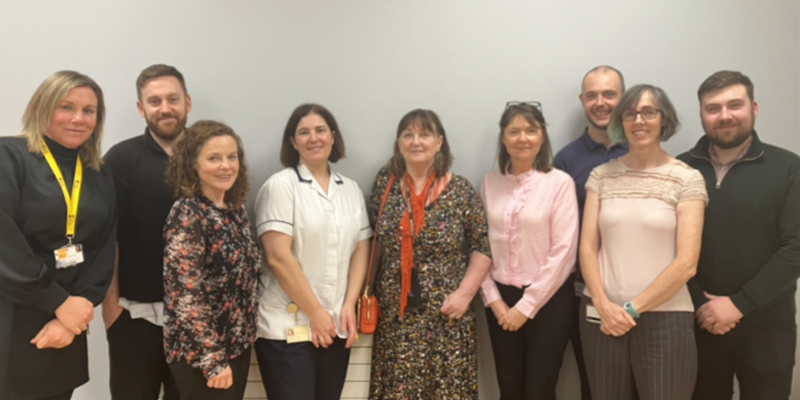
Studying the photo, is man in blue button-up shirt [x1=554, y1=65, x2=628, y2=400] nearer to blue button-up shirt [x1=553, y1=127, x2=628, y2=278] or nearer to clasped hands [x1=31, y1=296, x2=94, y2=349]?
blue button-up shirt [x1=553, y1=127, x2=628, y2=278]

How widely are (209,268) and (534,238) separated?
1.56 metres

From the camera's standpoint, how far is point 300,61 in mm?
2752

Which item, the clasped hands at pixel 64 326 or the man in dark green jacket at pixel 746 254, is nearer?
the clasped hands at pixel 64 326

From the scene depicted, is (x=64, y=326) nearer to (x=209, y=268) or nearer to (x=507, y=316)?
(x=209, y=268)

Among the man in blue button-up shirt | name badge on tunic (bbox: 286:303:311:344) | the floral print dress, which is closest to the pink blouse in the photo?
the floral print dress

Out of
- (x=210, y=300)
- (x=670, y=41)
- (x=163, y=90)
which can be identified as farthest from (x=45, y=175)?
(x=670, y=41)

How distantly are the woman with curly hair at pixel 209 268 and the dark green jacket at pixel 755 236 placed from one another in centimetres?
220

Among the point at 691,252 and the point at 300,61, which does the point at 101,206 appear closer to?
the point at 300,61

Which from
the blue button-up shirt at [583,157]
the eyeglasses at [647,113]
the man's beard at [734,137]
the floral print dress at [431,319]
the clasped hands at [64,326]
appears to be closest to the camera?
the clasped hands at [64,326]

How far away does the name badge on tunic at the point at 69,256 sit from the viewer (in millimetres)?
1757

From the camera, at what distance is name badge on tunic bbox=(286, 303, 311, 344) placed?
223 centimetres

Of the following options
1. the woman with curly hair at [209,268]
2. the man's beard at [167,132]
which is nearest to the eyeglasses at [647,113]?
the woman with curly hair at [209,268]

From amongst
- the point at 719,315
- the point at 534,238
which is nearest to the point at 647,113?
the point at 534,238

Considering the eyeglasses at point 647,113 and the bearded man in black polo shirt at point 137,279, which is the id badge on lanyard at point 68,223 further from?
the eyeglasses at point 647,113
